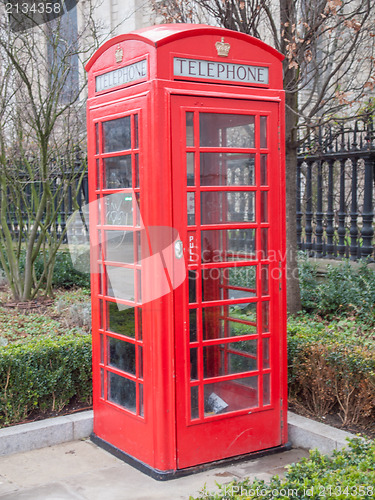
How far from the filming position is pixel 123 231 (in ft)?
12.9

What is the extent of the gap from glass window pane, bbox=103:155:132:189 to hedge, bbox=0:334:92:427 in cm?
150

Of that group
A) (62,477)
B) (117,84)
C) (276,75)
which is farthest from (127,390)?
(276,75)

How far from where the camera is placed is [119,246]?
3994 millimetres

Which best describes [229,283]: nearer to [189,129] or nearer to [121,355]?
[121,355]

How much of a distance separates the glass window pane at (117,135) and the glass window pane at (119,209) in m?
0.32

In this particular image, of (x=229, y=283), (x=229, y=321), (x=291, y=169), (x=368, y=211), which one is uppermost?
(x=291, y=169)

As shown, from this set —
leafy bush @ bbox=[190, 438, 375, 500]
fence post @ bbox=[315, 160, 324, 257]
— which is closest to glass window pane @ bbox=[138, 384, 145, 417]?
leafy bush @ bbox=[190, 438, 375, 500]

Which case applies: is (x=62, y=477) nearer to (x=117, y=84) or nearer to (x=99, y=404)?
(x=99, y=404)

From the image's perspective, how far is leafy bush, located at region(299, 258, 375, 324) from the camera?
6.50m

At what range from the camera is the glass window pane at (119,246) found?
153 inches

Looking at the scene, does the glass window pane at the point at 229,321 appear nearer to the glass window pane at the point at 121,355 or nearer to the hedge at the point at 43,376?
the glass window pane at the point at 121,355

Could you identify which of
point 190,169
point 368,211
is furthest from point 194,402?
point 368,211

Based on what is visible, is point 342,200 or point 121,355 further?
point 342,200

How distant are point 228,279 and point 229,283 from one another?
0.10 ft
